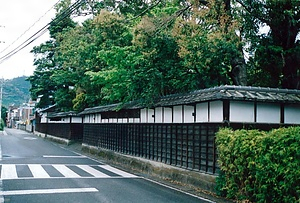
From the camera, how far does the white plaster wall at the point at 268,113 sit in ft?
38.2

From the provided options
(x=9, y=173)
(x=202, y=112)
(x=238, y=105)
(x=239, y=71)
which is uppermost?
(x=239, y=71)

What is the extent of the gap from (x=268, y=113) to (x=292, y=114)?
1126 mm

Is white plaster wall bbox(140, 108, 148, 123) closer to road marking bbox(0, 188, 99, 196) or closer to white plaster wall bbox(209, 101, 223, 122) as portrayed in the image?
white plaster wall bbox(209, 101, 223, 122)

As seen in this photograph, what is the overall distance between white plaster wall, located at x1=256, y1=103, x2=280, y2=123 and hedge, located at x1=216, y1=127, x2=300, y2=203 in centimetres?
195

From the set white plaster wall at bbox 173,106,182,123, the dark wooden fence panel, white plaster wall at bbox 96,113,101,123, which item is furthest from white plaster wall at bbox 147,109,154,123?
white plaster wall at bbox 96,113,101,123

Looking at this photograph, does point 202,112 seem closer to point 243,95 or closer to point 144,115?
point 243,95

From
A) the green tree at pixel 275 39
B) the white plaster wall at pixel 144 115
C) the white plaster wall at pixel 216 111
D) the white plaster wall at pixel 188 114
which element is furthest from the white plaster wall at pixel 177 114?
the green tree at pixel 275 39

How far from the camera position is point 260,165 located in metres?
8.33

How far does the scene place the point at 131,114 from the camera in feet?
63.9

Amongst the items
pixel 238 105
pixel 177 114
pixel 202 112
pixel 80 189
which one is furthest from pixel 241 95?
pixel 80 189

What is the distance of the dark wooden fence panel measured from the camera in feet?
37.9

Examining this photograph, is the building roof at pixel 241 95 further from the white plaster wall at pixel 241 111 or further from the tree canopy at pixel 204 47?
the tree canopy at pixel 204 47

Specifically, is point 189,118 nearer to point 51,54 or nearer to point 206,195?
→ point 206,195

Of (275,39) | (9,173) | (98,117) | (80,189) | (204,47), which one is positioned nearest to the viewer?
(80,189)
